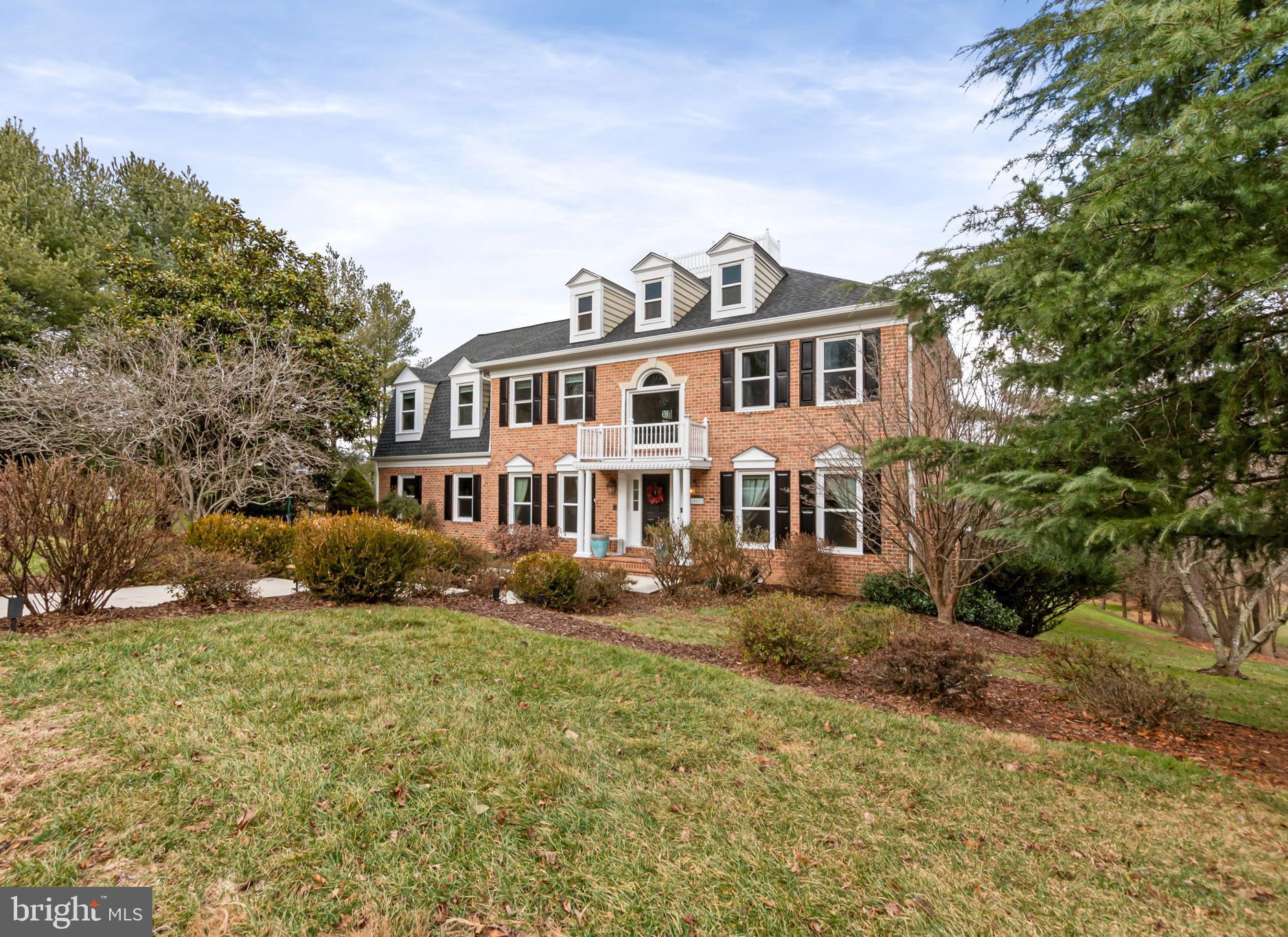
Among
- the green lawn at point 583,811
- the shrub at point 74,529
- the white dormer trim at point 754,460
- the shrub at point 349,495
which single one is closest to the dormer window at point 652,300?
the white dormer trim at point 754,460

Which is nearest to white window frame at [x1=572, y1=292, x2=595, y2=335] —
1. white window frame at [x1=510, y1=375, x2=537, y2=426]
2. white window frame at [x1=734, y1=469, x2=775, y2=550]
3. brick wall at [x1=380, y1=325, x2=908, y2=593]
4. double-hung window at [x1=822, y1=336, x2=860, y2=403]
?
brick wall at [x1=380, y1=325, x2=908, y2=593]

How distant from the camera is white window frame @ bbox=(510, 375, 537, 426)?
17.9 metres

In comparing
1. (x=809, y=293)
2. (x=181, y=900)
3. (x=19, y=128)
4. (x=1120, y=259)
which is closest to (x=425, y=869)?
(x=181, y=900)

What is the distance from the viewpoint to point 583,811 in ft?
10.4

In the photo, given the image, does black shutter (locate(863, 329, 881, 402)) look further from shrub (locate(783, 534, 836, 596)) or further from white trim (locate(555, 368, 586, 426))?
white trim (locate(555, 368, 586, 426))

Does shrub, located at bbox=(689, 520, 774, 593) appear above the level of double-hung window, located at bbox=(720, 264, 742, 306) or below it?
below

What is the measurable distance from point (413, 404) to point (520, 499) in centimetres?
A: 708

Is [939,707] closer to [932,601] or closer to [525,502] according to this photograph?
[932,601]

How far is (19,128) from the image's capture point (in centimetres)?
2209

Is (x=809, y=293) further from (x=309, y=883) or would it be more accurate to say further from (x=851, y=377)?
(x=309, y=883)

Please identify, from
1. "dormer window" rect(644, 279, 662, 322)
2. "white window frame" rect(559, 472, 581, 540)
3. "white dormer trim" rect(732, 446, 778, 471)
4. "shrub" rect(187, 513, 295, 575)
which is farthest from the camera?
"white window frame" rect(559, 472, 581, 540)

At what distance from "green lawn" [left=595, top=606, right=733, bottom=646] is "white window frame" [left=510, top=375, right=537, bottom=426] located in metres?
9.41

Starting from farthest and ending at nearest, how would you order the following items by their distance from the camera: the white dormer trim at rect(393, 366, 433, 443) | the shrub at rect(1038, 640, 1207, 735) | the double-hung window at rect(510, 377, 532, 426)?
the white dormer trim at rect(393, 366, 433, 443) < the double-hung window at rect(510, 377, 532, 426) < the shrub at rect(1038, 640, 1207, 735)

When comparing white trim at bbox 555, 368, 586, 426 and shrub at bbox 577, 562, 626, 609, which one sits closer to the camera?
shrub at bbox 577, 562, 626, 609
